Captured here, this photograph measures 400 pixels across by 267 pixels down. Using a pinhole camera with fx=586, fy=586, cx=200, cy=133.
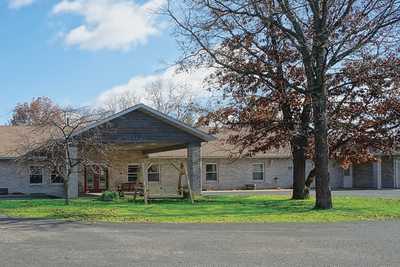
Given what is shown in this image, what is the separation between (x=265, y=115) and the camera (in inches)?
1114

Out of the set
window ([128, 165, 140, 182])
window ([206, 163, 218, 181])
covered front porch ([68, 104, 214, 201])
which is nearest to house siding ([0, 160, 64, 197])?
covered front porch ([68, 104, 214, 201])

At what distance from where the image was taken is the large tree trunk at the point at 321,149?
2405 centimetres

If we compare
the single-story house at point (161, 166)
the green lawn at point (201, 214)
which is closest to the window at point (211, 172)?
the single-story house at point (161, 166)

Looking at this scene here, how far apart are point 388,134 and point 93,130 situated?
565 inches

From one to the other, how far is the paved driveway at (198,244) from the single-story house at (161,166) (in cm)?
1219

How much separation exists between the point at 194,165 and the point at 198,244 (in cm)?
1900

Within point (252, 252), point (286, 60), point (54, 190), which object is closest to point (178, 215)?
point (252, 252)

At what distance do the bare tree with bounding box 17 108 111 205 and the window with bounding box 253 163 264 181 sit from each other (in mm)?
16589

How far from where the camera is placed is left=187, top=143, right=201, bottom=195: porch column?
31.7 m

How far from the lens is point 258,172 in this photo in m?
44.2

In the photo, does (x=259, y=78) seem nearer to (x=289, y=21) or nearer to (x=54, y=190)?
(x=289, y=21)

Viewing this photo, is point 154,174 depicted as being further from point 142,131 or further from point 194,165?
point 142,131

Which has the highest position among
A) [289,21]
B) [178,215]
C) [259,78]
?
[289,21]

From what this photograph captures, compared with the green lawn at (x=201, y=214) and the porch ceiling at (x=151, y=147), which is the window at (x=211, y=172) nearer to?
the porch ceiling at (x=151, y=147)
